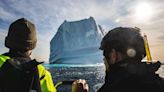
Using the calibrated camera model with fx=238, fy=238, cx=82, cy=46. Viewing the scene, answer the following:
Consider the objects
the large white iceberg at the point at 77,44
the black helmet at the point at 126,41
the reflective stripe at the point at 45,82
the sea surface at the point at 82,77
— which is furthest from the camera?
the large white iceberg at the point at 77,44

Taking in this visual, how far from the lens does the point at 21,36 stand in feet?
10.6

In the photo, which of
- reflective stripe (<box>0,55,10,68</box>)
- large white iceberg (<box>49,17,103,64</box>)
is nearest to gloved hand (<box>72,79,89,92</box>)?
reflective stripe (<box>0,55,10,68</box>)

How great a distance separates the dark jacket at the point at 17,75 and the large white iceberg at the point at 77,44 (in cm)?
14698

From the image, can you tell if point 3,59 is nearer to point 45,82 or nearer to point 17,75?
point 17,75

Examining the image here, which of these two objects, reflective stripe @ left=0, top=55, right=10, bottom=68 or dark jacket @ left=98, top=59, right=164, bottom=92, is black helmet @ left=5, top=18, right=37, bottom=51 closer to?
reflective stripe @ left=0, top=55, right=10, bottom=68

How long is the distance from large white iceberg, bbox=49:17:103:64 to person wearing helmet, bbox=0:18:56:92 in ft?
481

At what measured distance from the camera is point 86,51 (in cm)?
15250

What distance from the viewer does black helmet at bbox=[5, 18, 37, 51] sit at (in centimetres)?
324

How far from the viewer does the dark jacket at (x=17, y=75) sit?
292 centimetres

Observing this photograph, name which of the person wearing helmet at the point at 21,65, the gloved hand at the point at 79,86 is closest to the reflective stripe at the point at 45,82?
A: the person wearing helmet at the point at 21,65

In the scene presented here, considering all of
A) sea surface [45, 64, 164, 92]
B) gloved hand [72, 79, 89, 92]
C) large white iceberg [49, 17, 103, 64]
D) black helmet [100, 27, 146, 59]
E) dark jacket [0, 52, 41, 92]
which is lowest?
sea surface [45, 64, 164, 92]

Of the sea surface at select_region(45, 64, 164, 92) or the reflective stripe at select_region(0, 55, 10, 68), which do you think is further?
Answer: the sea surface at select_region(45, 64, 164, 92)

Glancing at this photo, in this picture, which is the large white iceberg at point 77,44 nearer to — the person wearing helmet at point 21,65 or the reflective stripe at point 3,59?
the person wearing helmet at point 21,65

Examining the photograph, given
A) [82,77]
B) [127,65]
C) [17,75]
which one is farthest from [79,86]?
[82,77]
